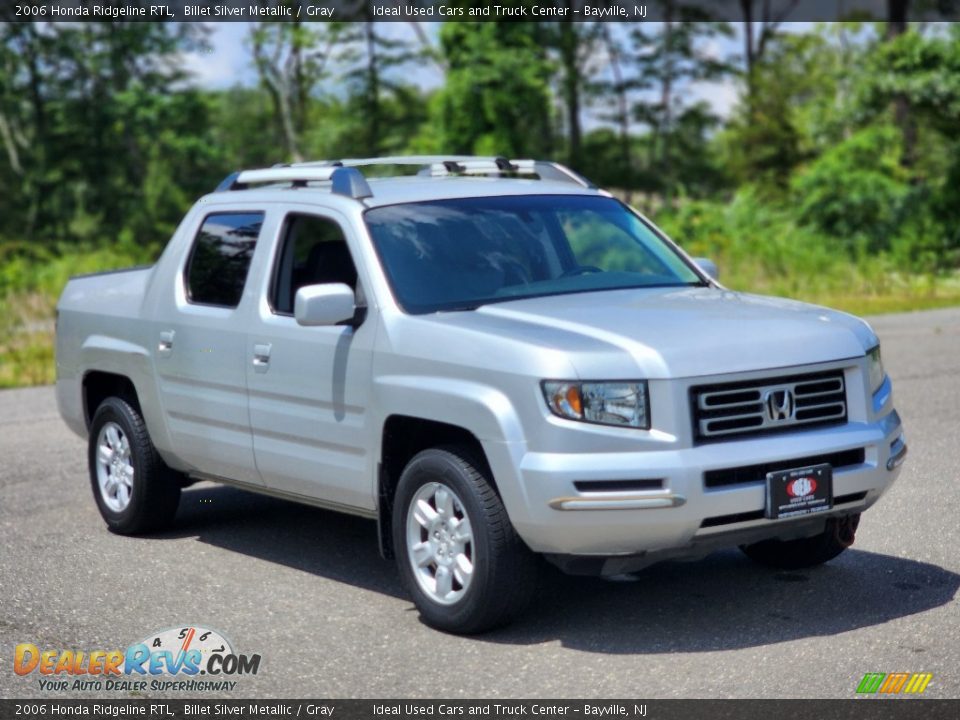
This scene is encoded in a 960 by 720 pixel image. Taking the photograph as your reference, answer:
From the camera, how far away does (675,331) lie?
584 centimetres

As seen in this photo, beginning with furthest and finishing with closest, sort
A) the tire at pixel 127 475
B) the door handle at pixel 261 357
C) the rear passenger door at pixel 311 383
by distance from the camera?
the tire at pixel 127 475 < the door handle at pixel 261 357 < the rear passenger door at pixel 311 383

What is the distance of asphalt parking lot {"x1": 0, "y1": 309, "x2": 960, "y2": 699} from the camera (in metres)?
5.45

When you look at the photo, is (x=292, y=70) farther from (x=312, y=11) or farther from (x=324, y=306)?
(x=324, y=306)

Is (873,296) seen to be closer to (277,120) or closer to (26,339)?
(26,339)

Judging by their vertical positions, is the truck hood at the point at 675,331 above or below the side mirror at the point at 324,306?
below

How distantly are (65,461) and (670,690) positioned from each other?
23.3 ft

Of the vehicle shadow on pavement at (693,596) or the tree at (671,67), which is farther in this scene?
the tree at (671,67)

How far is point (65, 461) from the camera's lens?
439 inches

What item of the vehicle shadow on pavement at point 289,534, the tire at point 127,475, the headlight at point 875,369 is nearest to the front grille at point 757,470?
the headlight at point 875,369

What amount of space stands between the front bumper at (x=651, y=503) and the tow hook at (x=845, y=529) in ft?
2.55

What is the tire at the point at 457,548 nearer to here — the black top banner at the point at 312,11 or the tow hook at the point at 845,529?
the tow hook at the point at 845,529

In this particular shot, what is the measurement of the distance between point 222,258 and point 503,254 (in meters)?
1.71

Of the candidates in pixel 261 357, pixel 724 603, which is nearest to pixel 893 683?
pixel 724 603

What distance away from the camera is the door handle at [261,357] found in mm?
7020
